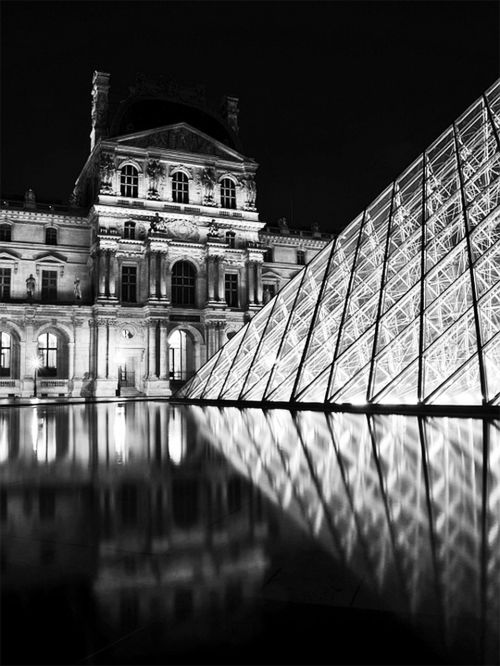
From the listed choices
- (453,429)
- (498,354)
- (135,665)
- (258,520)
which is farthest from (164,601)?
(498,354)

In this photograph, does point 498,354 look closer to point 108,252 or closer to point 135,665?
point 135,665

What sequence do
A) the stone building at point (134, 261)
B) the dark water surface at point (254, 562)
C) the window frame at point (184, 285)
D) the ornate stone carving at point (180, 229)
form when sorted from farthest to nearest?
the window frame at point (184, 285) → the ornate stone carving at point (180, 229) → the stone building at point (134, 261) → the dark water surface at point (254, 562)

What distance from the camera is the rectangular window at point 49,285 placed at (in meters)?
42.2

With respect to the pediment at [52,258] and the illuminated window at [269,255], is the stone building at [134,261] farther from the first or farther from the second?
the illuminated window at [269,255]

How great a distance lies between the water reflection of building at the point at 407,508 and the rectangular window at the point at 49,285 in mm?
36613

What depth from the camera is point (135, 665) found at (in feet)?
6.24

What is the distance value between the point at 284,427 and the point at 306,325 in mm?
12628

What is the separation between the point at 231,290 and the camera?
150 ft

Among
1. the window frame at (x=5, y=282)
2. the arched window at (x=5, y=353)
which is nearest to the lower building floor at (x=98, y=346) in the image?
the arched window at (x=5, y=353)

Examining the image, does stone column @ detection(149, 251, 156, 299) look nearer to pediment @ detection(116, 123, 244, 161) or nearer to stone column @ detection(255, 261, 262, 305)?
stone column @ detection(255, 261, 262, 305)

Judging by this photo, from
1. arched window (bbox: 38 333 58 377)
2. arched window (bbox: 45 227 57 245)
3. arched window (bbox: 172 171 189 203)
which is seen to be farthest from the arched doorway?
arched window (bbox: 45 227 57 245)

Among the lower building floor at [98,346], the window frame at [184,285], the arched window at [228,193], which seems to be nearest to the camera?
the lower building floor at [98,346]

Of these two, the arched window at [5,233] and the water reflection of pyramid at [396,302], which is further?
the arched window at [5,233]

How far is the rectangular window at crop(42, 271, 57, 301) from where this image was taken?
4222cm
